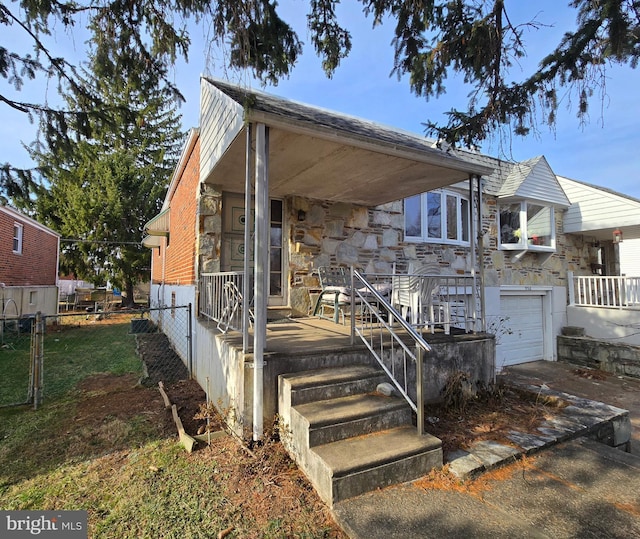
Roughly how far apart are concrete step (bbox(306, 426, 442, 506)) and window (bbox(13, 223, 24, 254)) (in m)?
15.8

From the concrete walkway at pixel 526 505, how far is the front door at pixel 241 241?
14.8 ft

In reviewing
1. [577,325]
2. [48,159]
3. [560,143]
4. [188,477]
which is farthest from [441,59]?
[577,325]

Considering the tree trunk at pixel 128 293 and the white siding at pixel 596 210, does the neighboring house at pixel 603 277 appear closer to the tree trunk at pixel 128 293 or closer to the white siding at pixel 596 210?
the white siding at pixel 596 210

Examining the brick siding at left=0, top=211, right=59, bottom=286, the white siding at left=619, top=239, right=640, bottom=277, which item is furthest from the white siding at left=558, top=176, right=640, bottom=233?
the brick siding at left=0, top=211, right=59, bottom=286

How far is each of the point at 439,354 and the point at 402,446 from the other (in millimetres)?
1801

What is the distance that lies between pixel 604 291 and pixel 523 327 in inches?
132

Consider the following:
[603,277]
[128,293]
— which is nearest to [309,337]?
[603,277]

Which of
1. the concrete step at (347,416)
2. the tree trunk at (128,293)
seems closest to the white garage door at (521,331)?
the concrete step at (347,416)

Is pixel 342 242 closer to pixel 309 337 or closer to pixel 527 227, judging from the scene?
pixel 309 337

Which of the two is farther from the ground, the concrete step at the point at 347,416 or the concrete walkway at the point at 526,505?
the concrete step at the point at 347,416

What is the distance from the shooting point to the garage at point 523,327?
1033 cm

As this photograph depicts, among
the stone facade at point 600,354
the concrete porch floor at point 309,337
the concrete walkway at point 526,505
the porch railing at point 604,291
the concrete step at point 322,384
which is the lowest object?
the stone facade at point 600,354

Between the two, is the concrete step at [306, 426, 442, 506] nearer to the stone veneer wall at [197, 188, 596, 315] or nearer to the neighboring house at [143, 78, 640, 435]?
the neighboring house at [143, 78, 640, 435]

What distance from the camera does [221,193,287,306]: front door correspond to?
20.1 feet
